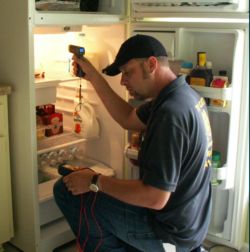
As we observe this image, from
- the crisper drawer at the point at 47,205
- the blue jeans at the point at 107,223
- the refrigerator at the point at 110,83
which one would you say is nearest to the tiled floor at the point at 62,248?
the refrigerator at the point at 110,83

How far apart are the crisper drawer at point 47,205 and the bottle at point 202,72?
0.89m

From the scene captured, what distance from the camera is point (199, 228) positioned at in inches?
65.4

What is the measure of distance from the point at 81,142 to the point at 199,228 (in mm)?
965

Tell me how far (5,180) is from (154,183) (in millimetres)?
812

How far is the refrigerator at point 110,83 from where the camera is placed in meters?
1.80

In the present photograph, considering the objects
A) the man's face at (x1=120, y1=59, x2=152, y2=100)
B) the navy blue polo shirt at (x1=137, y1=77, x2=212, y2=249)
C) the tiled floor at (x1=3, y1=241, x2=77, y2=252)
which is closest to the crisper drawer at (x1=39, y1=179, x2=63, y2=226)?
the tiled floor at (x1=3, y1=241, x2=77, y2=252)

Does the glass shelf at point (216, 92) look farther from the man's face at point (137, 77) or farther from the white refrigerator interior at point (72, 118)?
the white refrigerator interior at point (72, 118)

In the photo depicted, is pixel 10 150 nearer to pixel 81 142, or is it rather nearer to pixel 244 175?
pixel 81 142

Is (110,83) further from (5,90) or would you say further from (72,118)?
(5,90)

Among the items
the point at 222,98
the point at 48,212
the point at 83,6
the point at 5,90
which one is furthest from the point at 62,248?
the point at 83,6

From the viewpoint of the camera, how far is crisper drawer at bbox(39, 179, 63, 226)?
81.9 inches

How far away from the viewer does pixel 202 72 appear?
1865 mm

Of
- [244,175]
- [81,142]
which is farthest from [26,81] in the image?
[244,175]

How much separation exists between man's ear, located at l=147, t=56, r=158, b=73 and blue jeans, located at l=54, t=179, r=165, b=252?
1.84 feet
